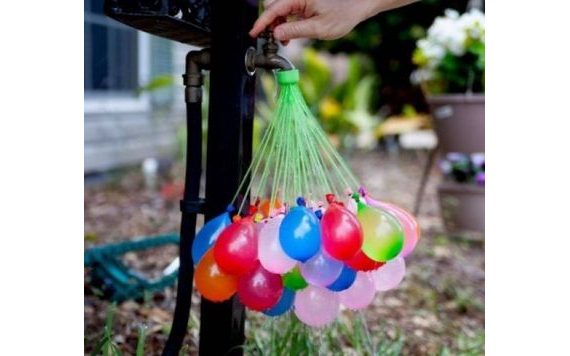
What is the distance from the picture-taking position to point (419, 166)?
23.1ft

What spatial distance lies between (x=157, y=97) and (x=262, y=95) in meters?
1.70

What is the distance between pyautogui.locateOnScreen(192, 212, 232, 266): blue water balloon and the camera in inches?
44.6

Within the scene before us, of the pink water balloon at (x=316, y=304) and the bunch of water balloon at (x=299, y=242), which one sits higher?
the bunch of water balloon at (x=299, y=242)

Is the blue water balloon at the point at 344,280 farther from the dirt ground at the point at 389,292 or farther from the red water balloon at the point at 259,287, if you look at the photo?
the dirt ground at the point at 389,292

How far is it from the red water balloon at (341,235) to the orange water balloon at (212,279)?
0.54 ft

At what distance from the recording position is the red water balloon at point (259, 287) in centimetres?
111

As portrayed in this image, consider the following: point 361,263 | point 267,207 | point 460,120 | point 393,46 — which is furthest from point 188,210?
point 393,46

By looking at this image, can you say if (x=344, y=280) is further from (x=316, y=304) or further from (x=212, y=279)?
(x=212, y=279)

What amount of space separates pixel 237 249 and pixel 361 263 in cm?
20

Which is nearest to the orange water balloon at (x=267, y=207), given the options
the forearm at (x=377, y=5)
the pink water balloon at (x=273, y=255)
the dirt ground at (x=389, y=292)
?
the pink water balloon at (x=273, y=255)

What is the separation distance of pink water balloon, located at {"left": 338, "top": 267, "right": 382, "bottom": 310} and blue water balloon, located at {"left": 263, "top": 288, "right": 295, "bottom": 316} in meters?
0.09

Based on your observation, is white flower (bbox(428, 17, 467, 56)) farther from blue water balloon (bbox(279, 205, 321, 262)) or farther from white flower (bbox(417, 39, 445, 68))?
blue water balloon (bbox(279, 205, 321, 262))
